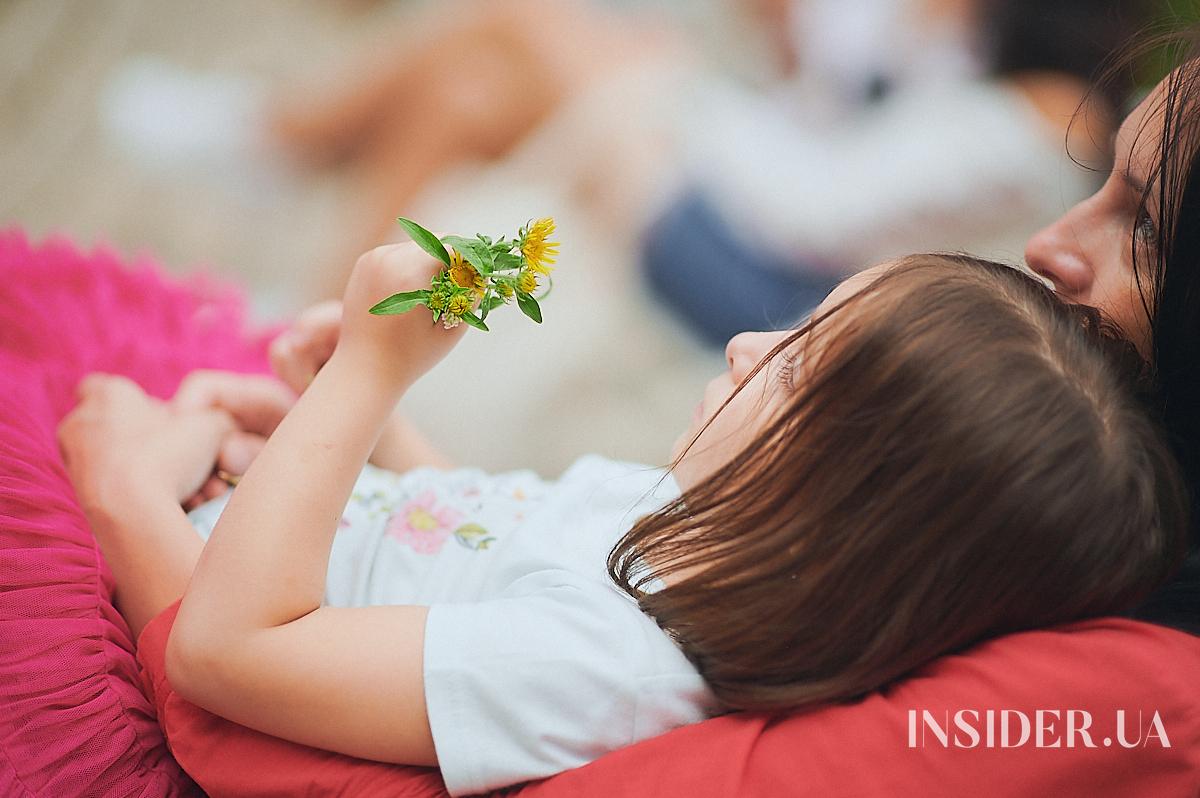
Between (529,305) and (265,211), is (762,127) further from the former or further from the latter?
(529,305)

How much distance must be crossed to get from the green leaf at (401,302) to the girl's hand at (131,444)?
32cm

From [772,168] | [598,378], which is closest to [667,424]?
[598,378]

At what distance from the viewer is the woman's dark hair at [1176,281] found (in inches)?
27.7

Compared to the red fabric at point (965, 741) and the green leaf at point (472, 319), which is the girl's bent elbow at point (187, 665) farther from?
the green leaf at point (472, 319)

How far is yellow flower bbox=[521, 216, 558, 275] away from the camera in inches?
24.6

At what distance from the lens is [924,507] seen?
1.88ft

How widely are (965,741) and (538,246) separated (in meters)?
0.39

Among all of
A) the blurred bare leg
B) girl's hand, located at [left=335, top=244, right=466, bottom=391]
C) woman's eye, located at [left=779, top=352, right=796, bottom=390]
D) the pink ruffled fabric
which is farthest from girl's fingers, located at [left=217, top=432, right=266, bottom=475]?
the blurred bare leg

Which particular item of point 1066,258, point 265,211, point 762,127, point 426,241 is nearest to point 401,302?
point 426,241

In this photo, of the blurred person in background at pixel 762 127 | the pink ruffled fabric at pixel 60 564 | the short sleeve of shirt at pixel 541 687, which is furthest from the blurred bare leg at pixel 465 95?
the short sleeve of shirt at pixel 541 687

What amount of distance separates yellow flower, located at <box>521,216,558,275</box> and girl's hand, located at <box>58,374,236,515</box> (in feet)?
1.30

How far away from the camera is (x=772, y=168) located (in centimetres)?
159

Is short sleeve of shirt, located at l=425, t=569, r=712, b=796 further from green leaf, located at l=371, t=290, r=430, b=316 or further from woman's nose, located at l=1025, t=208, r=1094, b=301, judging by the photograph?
woman's nose, located at l=1025, t=208, r=1094, b=301

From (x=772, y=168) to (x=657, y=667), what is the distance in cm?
115
